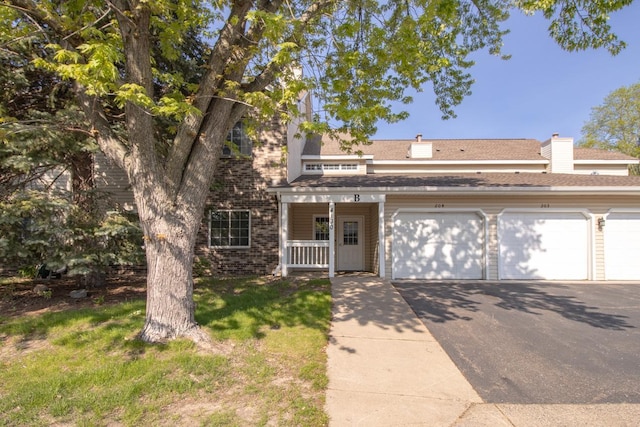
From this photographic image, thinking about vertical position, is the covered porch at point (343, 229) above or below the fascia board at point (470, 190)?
below

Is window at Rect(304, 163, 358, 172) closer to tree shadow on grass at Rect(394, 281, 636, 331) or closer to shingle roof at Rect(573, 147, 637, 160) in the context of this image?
tree shadow on grass at Rect(394, 281, 636, 331)

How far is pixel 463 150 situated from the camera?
16.1m

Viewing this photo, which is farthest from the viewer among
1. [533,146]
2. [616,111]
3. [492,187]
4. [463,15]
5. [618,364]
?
[616,111]

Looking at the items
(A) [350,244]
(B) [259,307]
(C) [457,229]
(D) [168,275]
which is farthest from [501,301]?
(D) [168,275]

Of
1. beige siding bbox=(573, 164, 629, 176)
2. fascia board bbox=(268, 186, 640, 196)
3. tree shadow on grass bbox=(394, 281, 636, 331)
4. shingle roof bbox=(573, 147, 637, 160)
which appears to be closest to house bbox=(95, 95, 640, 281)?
fascia board bbox=(268, 186, 640, 196)

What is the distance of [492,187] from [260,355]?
8166 mm

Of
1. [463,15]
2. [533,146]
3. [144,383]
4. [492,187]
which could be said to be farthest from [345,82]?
[533,146]

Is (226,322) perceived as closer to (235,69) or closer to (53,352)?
(53,352)

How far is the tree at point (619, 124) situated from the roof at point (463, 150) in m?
16.7

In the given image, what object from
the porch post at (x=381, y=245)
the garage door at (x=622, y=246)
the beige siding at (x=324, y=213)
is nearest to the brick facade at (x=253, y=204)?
the beige siding at (x=324, y=213)

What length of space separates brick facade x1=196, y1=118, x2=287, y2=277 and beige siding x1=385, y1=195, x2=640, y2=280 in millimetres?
3729

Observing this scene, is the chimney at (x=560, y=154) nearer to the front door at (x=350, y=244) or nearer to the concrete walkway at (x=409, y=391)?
the front door at (x=350, y=244)

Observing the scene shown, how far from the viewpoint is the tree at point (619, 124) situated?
2784 centimetres

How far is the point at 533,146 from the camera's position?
16781 mm
